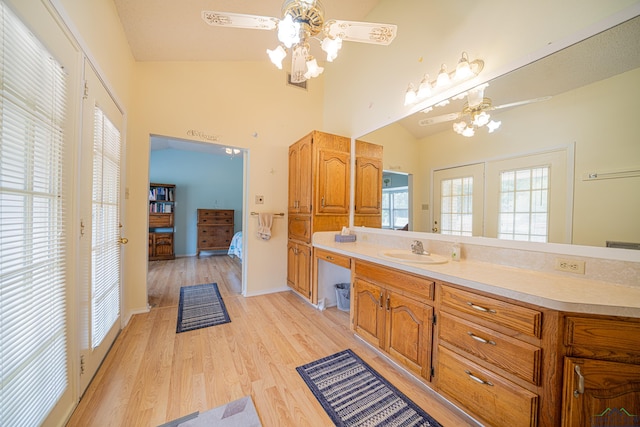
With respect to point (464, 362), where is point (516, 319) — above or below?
above

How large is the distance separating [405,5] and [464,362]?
2959mm

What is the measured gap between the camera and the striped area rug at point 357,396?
4.09 ft

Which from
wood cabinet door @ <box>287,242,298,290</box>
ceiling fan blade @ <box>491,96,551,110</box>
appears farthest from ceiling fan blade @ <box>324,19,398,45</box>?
wood cabinet door @ <box>287,242,298,290</box>

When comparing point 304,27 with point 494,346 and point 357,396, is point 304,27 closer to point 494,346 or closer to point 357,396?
point 494,346

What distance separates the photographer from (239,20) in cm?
139

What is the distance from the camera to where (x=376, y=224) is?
2.53 m

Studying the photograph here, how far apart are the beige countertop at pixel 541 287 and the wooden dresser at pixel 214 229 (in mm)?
5393

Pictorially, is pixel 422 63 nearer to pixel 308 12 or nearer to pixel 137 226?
pixel 308 12

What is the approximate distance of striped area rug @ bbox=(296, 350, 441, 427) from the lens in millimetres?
1248

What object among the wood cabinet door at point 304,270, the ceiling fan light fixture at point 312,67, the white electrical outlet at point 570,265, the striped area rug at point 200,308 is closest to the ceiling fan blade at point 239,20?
the ceiling fan light fixture at point 312,67

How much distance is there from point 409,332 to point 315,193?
167 centimetres

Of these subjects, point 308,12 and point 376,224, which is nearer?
point 308,12

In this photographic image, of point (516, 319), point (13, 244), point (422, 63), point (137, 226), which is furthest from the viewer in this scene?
point (137, 226)

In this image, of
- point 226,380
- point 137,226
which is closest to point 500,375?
point 226,380
